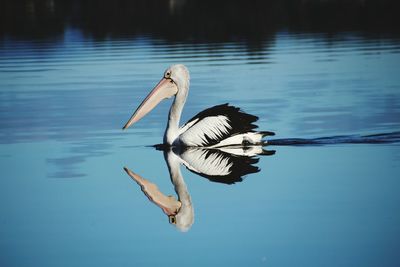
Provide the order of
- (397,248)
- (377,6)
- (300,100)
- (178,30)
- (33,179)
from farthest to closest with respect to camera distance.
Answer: (377,6) → (178,30) → (300,100) → (33,179) → (397,248)

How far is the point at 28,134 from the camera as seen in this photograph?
37.7 feet

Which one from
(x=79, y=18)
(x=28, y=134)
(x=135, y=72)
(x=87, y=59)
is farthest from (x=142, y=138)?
(x=79, y=18)

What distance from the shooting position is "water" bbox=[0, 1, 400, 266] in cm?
646

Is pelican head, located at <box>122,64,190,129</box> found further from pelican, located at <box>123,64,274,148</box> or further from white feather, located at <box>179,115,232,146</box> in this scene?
white feather, located at <box>179,115,232,146</box>

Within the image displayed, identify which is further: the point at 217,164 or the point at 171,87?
the point at 171,87

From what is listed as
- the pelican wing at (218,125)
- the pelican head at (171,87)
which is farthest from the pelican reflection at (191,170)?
the pelican head at (171,87)

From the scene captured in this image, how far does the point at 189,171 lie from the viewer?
9008 millimetres

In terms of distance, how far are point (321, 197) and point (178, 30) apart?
2480 cm

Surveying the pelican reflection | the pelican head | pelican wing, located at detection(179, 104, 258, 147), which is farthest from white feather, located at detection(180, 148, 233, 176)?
the pelican head

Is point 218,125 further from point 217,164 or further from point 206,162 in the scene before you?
point 217,164

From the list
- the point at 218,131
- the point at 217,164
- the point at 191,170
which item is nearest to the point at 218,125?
the point at 218,131

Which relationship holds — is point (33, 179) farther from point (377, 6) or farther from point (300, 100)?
point (377, 6)

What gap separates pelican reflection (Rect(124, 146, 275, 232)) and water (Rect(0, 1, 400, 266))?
10 cm

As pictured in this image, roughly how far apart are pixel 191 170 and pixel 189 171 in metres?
0.06
